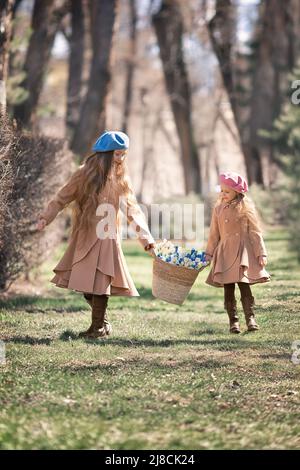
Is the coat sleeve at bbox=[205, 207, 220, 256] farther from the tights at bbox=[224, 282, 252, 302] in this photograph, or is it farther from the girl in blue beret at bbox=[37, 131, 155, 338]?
the girl in blue beret at bbox=[37, 131, 155, 338]

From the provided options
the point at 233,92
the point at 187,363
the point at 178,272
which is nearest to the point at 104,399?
the point at 187,363

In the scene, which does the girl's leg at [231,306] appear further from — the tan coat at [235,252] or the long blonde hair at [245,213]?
the long blonde hair at [245,213]

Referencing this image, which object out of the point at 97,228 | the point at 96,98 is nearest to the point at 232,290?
the point at 97,228

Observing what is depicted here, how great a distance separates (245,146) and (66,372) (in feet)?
70.7

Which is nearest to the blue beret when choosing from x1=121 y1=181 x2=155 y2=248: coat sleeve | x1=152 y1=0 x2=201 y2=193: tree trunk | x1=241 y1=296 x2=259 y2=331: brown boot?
x1=121 y1=181 x2=155 y2=248: coat sleeve

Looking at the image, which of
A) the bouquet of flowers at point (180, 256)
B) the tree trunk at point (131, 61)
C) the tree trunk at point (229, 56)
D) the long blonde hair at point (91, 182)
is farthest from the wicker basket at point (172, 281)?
the tree trunk at point (131, 61)

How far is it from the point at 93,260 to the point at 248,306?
1598 mm

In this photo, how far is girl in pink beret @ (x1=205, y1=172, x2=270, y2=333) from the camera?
27.9ft

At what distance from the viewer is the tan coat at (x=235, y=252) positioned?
848cm

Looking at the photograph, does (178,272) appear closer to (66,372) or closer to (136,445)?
(66,372)

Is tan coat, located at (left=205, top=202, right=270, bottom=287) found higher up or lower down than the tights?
higher up

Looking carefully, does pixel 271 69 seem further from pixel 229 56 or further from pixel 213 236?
pixel 213 236

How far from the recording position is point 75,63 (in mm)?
24359

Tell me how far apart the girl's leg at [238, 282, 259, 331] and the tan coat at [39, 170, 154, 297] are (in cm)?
111
